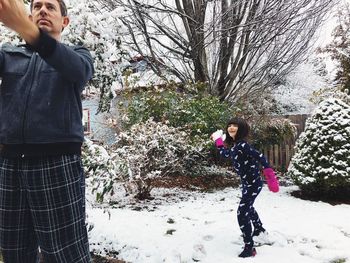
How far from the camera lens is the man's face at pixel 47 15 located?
1.43 meters

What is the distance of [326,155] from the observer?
6.15 metres

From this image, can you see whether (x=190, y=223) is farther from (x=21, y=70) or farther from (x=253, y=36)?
(x=253, y=36)

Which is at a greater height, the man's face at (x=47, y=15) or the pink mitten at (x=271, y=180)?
the man's face at (x=47, y=15)

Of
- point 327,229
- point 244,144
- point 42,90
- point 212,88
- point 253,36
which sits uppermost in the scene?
point 253,36

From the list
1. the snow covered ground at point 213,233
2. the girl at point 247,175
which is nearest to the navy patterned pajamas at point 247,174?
the girl at point 247,175

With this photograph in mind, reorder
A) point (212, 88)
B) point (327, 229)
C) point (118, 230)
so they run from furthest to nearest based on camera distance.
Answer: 1. point (212, 88)
2. point (327, 229)
3. point (118, 230)

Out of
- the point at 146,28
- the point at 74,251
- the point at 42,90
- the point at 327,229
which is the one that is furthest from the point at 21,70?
the point at 146,28

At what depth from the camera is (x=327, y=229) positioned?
174 inches

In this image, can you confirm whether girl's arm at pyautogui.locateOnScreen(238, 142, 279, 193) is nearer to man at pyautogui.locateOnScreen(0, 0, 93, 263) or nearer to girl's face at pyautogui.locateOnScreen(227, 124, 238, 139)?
girl's face at pyautogui.locateOnScreen(227, 124, 238, 139)

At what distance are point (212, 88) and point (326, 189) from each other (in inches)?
137

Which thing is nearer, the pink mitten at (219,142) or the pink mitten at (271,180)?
the pink mitten at (271,180)

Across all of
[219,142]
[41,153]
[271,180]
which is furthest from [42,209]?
[219,142]

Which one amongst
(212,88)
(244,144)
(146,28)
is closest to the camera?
(244,144)

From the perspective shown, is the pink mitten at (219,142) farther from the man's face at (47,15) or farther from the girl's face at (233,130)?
the man's face at (47,15)
